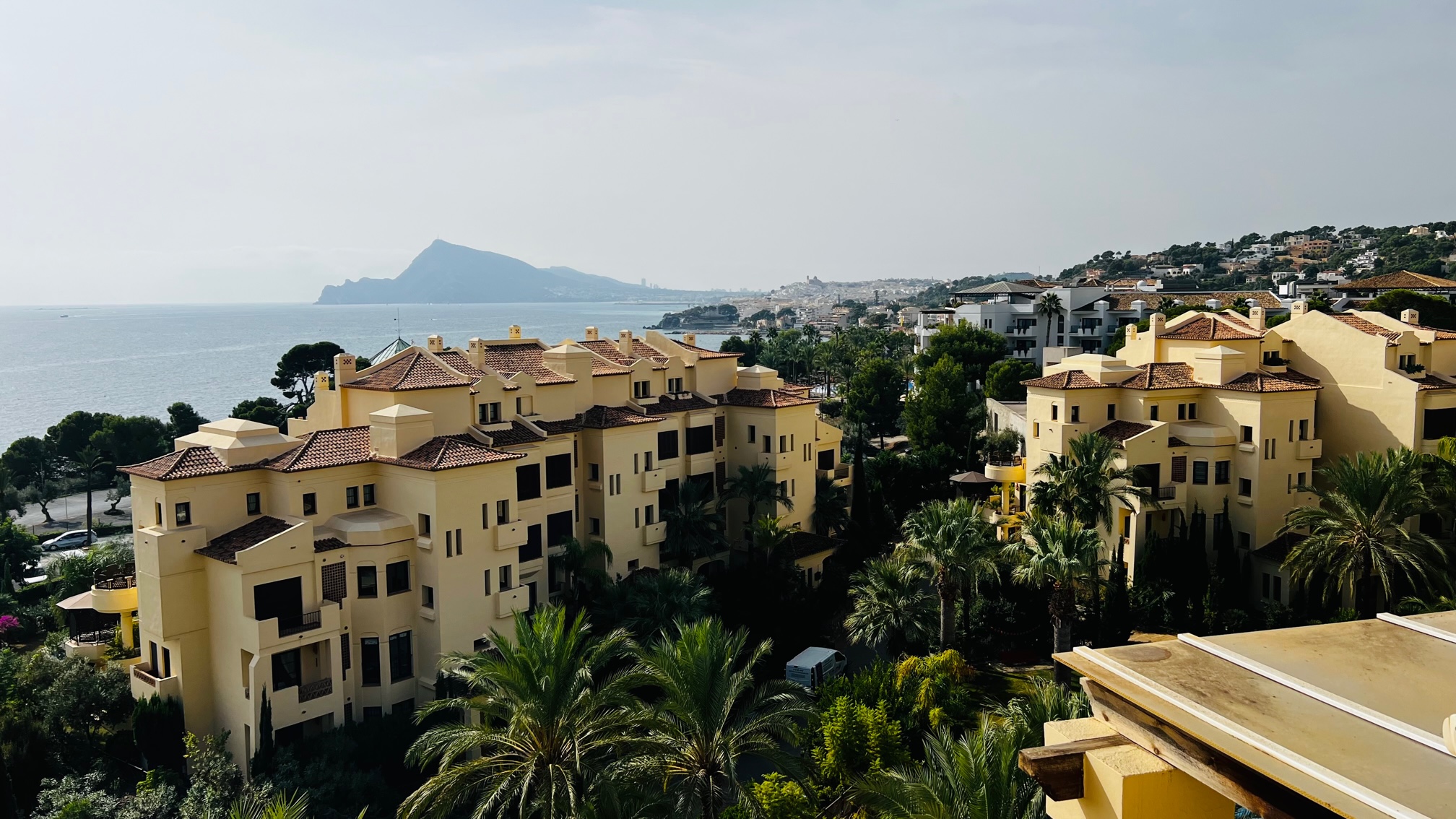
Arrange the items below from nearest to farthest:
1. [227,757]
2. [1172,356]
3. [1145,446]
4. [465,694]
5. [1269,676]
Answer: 1. [1269,676]
2. [227,757]
3. [465,694]
4. [1145,446]
5. [1172,356]

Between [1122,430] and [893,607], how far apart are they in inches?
564

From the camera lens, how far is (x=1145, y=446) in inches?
1581

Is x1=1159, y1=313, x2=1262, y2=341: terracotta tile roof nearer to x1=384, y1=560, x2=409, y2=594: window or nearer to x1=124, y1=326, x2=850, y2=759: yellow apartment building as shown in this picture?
x1=124, y1=326, x2=850, y2=759: yellow apartment building

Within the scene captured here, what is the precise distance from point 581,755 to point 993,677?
20801mm

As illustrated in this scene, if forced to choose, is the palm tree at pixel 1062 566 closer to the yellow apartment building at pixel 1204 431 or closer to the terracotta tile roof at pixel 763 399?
the yellow apartment building at pixel 1204 431

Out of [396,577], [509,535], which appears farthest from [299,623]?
[509,535]

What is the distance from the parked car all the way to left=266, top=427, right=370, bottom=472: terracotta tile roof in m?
37.9

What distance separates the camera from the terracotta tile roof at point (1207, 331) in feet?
144

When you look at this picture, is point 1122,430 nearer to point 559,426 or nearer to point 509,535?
Result: point 559,426

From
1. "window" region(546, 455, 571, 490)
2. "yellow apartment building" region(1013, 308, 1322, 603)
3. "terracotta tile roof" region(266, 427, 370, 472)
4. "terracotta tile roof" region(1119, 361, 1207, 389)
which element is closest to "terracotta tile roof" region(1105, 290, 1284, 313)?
"terracotta tile roof" region(1119, 361, 1207, 389)

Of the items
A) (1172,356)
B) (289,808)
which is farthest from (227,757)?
(1172,356)

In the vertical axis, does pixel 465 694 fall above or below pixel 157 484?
below

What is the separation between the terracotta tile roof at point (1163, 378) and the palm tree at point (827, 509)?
15.3m

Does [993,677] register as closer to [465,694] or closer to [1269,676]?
[465,694]
